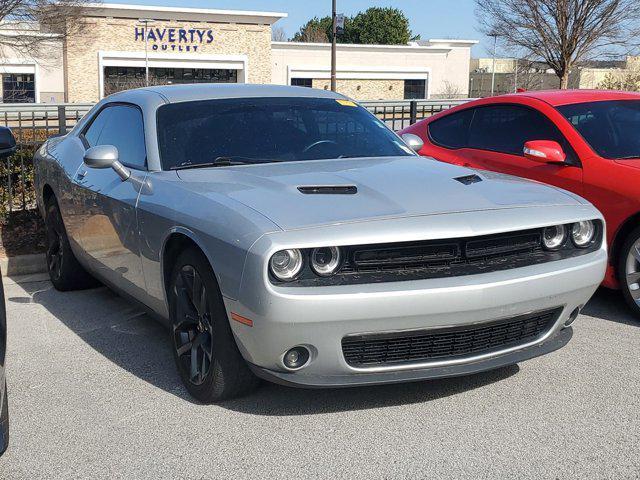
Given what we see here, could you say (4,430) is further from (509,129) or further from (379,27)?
(379,27)

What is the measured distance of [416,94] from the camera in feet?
234

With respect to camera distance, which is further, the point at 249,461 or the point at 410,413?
the point at 410,413

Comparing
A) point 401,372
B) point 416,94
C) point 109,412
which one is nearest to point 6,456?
point 109,412

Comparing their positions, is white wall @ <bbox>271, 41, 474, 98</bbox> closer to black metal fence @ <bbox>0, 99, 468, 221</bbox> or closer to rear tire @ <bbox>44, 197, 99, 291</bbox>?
black metal fence @ <bbox>0, 99, 468, 221</bbox>

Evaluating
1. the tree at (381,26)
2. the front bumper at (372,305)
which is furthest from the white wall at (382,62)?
the front bumper at (372,305)

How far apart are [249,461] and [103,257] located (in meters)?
2.15

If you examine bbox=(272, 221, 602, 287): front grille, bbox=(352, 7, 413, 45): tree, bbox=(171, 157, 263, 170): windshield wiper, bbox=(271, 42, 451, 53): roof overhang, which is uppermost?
bbox=(352, 7, 413, 45): tree

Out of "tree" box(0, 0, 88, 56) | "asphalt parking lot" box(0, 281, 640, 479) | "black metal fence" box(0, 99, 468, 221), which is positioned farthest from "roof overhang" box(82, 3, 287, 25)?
"asphalt parking lot" box(0, 281, 640, 479)

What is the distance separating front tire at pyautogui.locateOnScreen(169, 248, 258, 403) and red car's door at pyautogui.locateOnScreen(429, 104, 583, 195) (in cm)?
296

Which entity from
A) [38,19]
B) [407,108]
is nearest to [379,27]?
[38,19]

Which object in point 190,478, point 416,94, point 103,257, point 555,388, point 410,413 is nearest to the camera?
point 190,478

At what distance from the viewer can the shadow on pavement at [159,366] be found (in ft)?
12.7

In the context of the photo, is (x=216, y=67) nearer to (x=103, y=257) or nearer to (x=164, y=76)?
(x=164, y=76)

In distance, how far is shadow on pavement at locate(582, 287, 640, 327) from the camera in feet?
17.4
